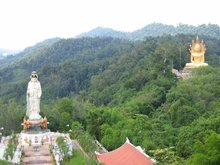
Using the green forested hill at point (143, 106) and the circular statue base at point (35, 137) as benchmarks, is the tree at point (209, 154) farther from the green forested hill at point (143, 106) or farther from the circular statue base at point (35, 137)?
the circular statue base at point (35, 137)

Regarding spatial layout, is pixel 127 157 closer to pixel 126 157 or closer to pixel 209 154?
pixel 126 157

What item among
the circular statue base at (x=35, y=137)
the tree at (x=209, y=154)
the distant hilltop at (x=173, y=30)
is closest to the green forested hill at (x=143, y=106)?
the tree at (x=209, y=154)

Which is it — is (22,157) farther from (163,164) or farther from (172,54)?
(172,54)

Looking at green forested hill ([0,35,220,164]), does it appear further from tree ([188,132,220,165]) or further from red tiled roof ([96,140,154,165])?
red tiled roof ([96,140,154,165])

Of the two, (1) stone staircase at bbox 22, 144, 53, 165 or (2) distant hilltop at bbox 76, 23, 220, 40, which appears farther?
(2) distant hilltop at bbox 76, 23, 220, 40

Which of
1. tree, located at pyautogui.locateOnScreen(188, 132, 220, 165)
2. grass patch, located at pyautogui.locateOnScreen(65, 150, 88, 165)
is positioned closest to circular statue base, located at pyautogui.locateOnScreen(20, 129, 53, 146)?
grass patch, located at pyautogui.locateOnScreen(65, 150, 88, 165)

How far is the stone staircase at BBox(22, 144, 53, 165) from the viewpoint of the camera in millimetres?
23350

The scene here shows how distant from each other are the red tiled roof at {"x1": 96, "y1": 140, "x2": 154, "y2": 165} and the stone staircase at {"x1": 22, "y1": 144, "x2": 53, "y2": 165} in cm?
264

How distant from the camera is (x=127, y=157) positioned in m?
21.6

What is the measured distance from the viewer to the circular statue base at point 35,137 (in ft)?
85.7

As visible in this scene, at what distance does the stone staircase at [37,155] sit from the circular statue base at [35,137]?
38 cm

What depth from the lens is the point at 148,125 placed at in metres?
27.7

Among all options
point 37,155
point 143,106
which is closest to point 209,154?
point 37,155

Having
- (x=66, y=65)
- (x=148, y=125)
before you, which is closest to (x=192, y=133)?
(x=148, y=125)
